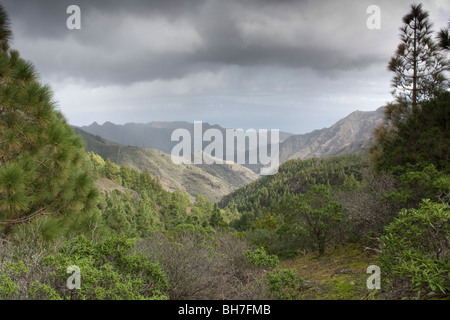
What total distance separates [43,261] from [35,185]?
298 centimetres

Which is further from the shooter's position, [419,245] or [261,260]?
[261,260]

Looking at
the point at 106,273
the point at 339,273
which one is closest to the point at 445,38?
the point at 339,273

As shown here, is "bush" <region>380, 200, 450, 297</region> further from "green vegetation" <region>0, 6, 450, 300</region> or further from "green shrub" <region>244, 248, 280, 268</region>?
"green shrub" <region>244, 248, 280, 268</region>

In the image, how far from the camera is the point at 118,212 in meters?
31.5

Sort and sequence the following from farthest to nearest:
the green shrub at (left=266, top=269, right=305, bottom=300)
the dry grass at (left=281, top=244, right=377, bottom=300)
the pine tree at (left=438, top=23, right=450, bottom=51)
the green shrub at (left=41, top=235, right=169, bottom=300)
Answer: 1. the pine tree at (left=438, top=23, right=450, bottom=51)
2. the dry grass at (left=281, top=244, right=377, bottom=300)
3. the green shrub at (left=266, top=269, right=305, bottom=300)
4. the green shrub at (left=41, top=235, right=169, bottom=300)

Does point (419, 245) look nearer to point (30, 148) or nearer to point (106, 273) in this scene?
point (106, 273)

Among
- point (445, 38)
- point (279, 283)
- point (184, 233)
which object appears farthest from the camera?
point (184, 233)

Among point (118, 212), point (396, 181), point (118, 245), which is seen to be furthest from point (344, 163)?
point (118, 245)

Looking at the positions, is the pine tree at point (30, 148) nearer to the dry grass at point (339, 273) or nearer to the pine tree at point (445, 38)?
the dry grass at point (339, 273)

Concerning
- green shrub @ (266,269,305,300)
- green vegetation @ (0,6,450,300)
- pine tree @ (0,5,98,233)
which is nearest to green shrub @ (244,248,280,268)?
green vegetation @ (0,6,450,300)

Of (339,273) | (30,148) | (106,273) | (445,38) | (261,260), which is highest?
(445,38)
